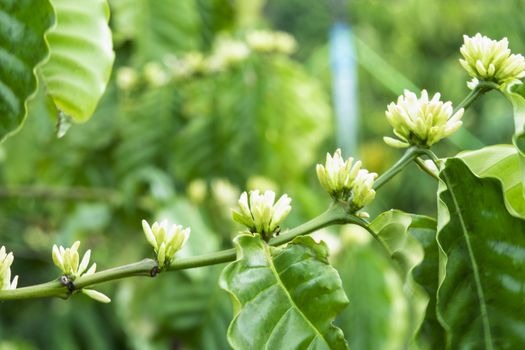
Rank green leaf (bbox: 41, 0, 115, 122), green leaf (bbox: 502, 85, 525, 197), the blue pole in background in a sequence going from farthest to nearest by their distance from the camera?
the blue pole in background → green leaf (bbox: 41, 0, 115, 122) → green leaf (bbox: 502, 85, 525, 197)

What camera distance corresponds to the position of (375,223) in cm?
58

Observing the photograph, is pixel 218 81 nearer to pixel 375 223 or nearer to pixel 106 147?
pixel 106 147

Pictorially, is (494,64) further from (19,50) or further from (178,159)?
(178,159)

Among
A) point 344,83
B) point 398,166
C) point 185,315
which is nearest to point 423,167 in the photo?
point 398,166

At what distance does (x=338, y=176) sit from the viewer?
0.59 m

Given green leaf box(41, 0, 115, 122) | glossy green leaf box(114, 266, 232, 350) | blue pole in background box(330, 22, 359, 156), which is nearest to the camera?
green leaf box(41, 0, 115, 122)

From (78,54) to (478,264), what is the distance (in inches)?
14.6

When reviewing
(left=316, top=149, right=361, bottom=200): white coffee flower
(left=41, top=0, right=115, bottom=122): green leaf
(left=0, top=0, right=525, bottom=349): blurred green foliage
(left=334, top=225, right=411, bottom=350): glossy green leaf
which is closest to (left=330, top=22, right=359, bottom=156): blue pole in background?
(left=0, top=0, right=525, bottom=349): blurred green foliage

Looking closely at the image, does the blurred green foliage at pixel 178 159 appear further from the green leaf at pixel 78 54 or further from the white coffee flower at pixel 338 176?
the white coffee flower at pixel 338 176

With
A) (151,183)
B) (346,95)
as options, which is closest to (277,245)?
(151,183)

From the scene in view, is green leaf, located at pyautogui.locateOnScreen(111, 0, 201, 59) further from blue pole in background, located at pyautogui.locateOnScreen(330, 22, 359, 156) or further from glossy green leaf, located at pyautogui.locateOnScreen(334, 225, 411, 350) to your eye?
blue pole in background, located at pyautogui.locateOnScreen(330, 22, 359, 156)

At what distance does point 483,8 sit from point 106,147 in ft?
14.2

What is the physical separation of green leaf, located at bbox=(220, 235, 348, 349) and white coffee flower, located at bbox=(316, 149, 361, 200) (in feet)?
0.12

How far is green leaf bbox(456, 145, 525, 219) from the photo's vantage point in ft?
1.90
